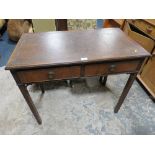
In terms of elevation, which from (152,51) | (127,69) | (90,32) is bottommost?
(152,51)

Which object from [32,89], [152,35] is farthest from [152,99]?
[32,89]

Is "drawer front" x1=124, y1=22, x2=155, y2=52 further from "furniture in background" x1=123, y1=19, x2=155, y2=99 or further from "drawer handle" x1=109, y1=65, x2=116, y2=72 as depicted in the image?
"drawer handle" x1=109, y1=65, x2=116, y2=72

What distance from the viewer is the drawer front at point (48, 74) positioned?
883 millimetres

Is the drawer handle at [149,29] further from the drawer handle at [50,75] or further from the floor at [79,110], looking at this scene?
the drawer handle at [50,75]

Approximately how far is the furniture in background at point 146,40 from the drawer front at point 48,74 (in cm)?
95

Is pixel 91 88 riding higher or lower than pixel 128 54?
lower

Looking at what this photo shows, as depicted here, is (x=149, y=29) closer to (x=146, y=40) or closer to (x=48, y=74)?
(x=146, y=40)

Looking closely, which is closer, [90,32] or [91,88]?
[90,32]

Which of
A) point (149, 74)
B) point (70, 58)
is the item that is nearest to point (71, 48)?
point (70, 58)

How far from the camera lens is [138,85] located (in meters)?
1.75

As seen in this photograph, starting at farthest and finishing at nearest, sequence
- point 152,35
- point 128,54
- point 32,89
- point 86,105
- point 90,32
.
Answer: point 32,89 → point 86,105 → point 152,35 → point 90,32 → point 128,54

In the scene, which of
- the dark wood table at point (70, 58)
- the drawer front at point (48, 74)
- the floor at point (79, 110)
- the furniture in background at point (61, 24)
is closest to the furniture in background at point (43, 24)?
the furniture in background at point (61, 24)

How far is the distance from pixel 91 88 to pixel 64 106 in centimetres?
42
